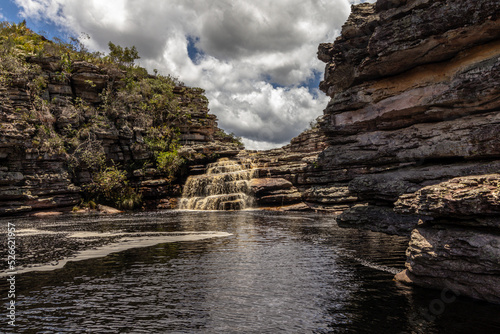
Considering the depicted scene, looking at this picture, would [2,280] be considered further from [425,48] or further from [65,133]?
[65,133]

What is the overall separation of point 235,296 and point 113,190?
36.5 meters

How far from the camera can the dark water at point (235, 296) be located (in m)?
5.35

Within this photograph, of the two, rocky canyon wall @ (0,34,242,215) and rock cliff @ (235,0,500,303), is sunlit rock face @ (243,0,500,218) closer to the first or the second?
rock cliff @ (235,0,500,303)

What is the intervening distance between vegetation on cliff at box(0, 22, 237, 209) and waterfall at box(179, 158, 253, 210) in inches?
178

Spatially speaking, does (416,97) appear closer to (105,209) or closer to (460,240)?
(460,240)

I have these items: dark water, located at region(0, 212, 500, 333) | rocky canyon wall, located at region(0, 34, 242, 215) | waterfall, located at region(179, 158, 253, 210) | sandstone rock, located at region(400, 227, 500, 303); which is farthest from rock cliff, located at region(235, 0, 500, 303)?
rocky canyon wall, located at region(0, 34, 242, 215)

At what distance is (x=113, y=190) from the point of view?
125 ft

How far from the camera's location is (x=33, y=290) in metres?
7.11

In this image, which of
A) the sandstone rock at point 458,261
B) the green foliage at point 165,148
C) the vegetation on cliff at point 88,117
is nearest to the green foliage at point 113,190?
the vegetation on cliff at point 88,117

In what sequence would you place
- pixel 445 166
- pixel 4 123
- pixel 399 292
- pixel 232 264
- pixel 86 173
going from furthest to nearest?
pixel 86 173 → pixel 4 123 → pixel 445 166 → pixel 232 264 → pixel 399 292

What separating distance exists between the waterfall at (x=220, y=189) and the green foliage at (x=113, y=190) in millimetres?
7075

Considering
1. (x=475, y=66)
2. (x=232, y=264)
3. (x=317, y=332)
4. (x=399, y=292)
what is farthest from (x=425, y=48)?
(x=317, y=332)

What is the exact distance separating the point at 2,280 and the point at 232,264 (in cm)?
666

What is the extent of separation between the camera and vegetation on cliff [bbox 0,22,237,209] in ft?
109
